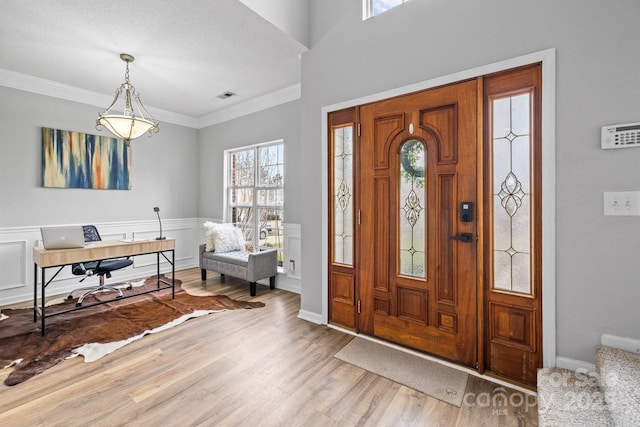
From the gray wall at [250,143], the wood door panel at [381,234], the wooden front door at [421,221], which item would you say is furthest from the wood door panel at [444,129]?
the gray wall at [250,143]

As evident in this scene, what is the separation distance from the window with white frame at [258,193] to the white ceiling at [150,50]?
841 millimetres

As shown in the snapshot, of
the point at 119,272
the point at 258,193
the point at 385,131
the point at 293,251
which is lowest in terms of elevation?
the point at 119,272

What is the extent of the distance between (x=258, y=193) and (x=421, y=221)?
3037 millimetres

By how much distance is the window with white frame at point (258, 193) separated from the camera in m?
4.48

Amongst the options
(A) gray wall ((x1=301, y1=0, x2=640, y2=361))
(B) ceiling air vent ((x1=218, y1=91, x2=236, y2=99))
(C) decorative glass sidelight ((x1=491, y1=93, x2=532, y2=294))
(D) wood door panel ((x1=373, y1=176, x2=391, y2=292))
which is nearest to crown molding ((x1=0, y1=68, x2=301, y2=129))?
(B) ceiling air vent ((x1=218, y1=91, x2=236, y2=99))

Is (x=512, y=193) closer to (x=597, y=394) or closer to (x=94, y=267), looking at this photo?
(x=597, y=394)

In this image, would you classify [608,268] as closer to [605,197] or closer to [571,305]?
[571,305]

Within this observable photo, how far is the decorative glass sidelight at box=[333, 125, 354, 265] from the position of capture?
2832mm

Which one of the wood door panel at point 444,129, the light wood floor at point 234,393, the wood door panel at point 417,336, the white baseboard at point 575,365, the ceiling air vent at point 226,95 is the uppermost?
the ceiling air vent at point 226,95

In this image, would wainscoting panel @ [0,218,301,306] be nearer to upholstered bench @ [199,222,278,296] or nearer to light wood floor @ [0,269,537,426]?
upholstered bench @ [199,222,278,296]

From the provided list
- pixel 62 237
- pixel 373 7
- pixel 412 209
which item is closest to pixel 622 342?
pixel 412 209

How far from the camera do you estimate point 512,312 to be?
6.57 feet

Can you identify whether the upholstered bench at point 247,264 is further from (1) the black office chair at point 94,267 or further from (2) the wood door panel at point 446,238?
(2) the wood door panel at point 446,238

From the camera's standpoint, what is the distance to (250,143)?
15.5ft
